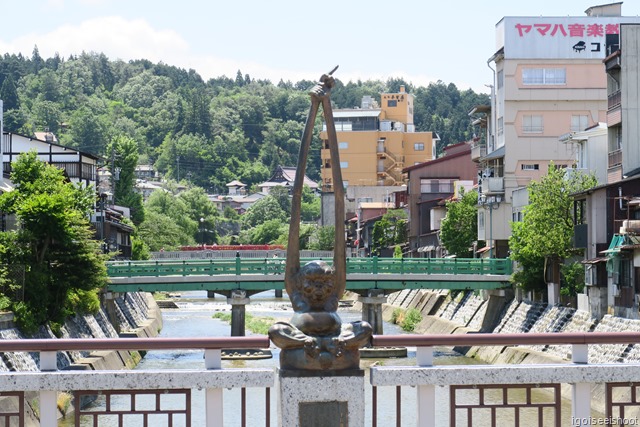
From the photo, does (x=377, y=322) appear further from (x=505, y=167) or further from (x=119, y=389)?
(x=119, y=389)

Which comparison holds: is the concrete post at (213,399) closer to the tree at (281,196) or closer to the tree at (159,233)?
the tree at (159,233)

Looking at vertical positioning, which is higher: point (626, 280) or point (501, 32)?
point (501, 32)

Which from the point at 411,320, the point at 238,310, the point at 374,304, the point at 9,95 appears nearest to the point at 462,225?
the point at 411,320

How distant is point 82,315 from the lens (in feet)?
148

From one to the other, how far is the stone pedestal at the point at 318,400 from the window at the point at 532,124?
5206 centimetres

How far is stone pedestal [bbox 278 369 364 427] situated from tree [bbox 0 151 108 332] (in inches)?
1096

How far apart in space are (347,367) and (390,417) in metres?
21.7

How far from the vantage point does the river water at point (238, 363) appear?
29.8m

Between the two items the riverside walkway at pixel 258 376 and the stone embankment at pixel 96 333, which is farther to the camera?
the stone embankment at pixel 96 333

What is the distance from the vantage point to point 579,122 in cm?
6031

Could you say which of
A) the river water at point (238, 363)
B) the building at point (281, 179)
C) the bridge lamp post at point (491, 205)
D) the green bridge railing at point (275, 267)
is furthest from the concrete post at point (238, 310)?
the building at point (281, 179)

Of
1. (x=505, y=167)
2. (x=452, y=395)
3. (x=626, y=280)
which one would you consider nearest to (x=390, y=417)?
(x=626, y=280)

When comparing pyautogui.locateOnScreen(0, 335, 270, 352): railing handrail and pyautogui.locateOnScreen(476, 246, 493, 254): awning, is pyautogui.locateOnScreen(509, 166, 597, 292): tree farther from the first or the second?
pyautogui.locateOnScreen(0, 335, 270, 352): railing handrail

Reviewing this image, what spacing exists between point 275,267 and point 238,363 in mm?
7036
